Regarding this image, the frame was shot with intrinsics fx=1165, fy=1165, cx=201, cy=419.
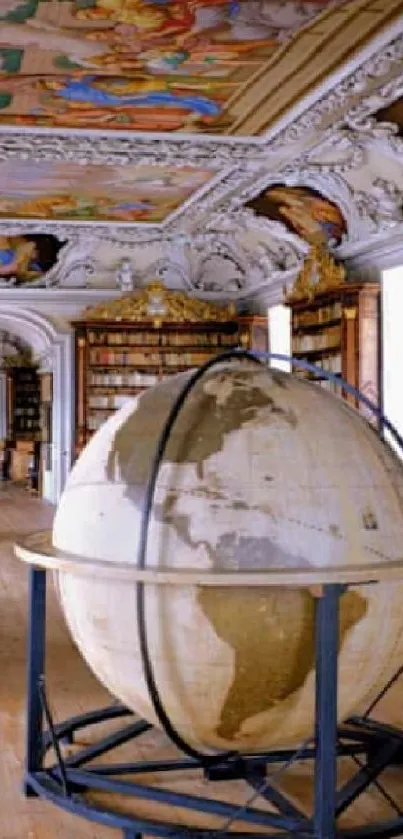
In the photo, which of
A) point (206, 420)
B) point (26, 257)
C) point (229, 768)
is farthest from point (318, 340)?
point (206, 420)

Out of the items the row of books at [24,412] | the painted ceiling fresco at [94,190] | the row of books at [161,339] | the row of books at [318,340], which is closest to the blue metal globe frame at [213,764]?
the painted ceiling fresco at [94,190]

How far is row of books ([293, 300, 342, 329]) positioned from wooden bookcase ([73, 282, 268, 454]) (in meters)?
4.09

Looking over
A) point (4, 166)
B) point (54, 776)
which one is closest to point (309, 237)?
point (4, 166)

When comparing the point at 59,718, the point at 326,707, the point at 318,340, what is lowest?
the point at 59,718

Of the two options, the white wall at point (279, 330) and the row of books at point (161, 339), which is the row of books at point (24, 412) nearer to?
the row of books at point (161, 339)

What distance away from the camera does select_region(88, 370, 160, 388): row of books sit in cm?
2064

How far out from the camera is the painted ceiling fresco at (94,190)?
46.5 ft

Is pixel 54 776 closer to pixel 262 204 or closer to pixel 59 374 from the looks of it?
pixel 262 204

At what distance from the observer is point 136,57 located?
992 cm

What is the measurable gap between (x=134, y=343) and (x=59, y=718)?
14974 millimetres

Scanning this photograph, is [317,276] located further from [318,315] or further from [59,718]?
[59,718]

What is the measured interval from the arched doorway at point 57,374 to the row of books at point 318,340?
18.9 ft

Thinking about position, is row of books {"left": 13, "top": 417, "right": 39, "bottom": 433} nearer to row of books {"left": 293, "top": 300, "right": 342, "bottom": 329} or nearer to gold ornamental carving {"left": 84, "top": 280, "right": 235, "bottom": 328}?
gold ornamental carving {"left": 84, "top": 280, "right": 235, "bottom": 328}

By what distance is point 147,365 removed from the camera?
68.2 feet
